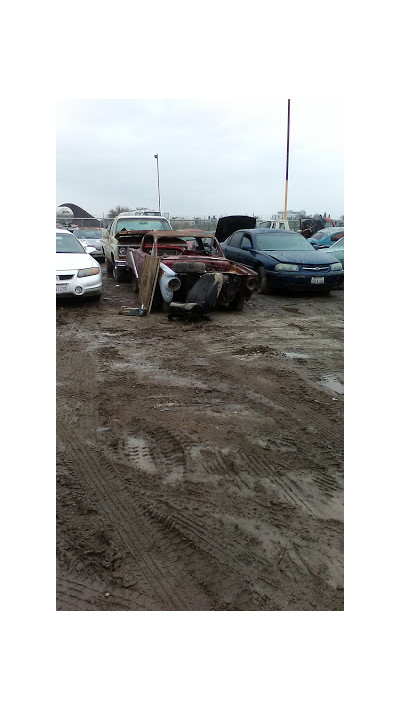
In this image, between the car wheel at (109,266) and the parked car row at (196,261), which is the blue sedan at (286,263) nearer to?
the parked car row at (196,261)

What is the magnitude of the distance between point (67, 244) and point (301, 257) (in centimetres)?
505

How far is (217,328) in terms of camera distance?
323 inches

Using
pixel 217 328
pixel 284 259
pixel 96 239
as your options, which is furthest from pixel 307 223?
pixel 217 328

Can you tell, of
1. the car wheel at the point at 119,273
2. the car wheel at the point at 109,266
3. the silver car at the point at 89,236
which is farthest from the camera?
the silver car at the point at 89,236

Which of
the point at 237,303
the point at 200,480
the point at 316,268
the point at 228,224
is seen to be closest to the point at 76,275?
the point at 237,303

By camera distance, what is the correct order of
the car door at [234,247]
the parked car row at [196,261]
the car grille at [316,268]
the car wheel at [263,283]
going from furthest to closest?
the car door at [234,247], the car wheel at [263,283], the car grille at [316,268], the parked car row at [196,261]

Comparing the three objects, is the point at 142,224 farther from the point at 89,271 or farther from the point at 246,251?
the point at 89,271

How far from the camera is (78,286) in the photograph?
9641 mm

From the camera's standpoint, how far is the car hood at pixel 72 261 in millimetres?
9625

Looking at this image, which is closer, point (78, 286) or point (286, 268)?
point (78, 286)

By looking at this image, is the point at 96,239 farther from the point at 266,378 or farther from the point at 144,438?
the point at 144,438

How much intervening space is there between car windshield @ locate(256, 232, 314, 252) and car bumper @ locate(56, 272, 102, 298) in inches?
161

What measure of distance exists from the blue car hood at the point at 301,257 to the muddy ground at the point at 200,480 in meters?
4.95

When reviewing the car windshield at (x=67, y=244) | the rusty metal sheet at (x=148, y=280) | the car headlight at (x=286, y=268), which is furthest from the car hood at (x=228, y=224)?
the rusty metal sheet at (x=148, y=280)
